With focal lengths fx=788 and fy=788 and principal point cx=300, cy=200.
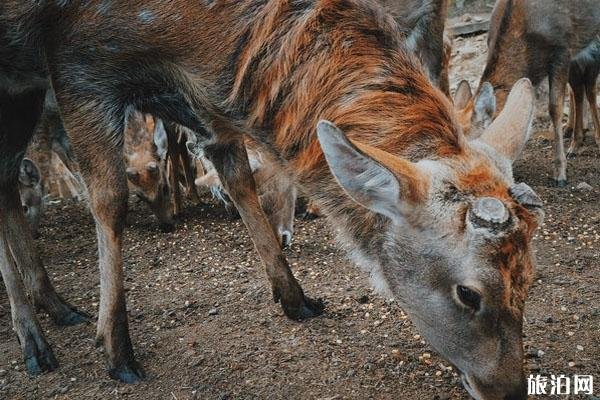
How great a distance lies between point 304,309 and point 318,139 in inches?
68.5

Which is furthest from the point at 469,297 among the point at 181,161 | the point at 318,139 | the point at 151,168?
the point at 181,161

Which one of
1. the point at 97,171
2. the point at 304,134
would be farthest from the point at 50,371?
the point at 304,134

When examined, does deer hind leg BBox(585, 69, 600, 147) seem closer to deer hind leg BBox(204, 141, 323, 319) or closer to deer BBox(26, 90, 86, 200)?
deer hind leg BBox(204, 141, 323, 319)

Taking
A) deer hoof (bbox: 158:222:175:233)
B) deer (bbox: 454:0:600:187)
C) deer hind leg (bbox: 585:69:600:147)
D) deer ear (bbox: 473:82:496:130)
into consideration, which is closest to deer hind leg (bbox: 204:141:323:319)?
deer ear (bbox: 473:82:496:130)

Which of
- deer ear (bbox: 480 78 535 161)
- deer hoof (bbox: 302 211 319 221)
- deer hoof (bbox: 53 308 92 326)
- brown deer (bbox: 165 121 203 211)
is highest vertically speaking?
deer ear (bbox: 480 78 535 161)

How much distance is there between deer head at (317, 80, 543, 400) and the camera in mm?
3117

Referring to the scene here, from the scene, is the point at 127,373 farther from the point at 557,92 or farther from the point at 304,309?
the point at 557,92

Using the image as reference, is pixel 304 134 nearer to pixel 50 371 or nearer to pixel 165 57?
pixel 165 57

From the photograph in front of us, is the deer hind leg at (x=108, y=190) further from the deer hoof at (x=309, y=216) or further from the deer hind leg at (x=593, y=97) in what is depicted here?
the deer hind leg at (x=593, y=97)

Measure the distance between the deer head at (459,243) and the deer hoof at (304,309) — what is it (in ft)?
4.80

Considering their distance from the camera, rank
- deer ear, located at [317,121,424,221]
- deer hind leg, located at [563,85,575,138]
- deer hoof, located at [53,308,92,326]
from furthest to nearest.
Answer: deer hind leg, located at [563,85,575,138]
deer hoof, located at [53,308,92,326]
deer ear, located at [317,121,424,221]

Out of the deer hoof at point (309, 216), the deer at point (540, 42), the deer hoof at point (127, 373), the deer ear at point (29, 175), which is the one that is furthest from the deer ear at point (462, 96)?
the deer ear at point (29, 175)

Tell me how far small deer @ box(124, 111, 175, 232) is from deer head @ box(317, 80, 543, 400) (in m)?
4.86

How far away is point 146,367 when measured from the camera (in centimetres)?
455
